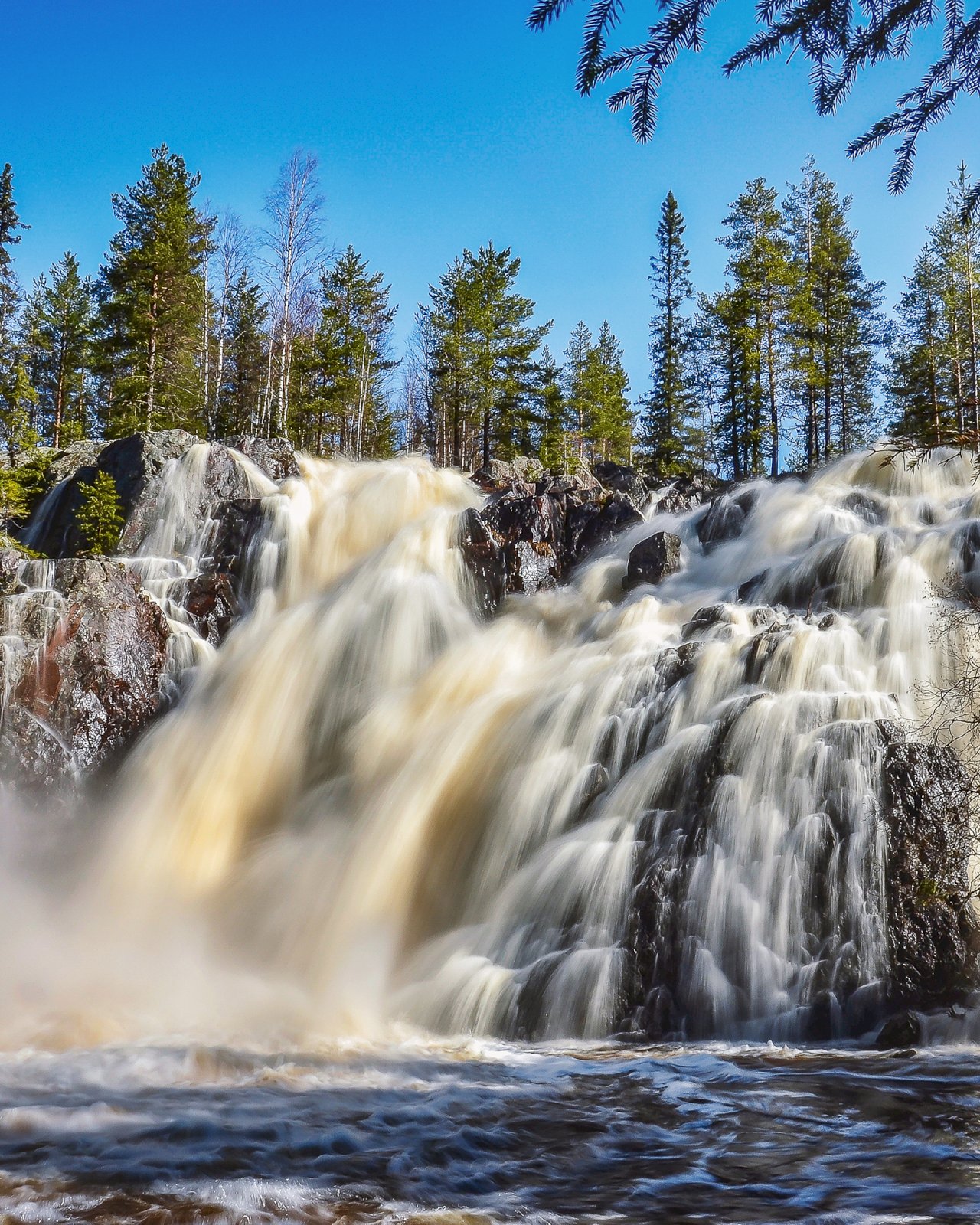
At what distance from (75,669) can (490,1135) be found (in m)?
11.3

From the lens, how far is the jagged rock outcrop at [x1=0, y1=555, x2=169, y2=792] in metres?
13.1

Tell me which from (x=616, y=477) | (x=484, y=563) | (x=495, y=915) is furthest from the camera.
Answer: (x=616, y=477)

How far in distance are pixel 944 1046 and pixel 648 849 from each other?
264 centimetres

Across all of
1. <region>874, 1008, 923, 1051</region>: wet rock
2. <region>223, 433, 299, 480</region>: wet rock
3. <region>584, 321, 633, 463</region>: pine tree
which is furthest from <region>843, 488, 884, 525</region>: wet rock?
<region>584, 321, 633, 463</region>: pine tree

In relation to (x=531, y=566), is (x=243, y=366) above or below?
above

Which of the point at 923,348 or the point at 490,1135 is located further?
the point at 923,348

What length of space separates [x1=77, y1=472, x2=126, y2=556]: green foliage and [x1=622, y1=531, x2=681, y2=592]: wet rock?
11.6 m

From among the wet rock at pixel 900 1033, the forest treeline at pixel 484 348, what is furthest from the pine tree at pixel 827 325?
the wet rock at pixel 900 1033

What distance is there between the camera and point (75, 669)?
13.7m

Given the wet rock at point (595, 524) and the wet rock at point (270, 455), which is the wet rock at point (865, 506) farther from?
the wet rock at point (270, 455)

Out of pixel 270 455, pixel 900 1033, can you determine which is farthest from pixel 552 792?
pixel 270 455

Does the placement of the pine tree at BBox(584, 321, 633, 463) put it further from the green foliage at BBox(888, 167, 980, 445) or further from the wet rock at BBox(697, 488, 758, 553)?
the wet rock at BBox(697, 488, 758, 553)

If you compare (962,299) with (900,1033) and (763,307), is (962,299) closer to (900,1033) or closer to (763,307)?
(763,307)

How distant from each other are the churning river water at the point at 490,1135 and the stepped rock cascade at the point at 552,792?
0.96 meters
